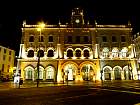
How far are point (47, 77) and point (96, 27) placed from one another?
59.8ft

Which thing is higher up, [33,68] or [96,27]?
[96,27]

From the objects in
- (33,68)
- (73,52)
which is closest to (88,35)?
(73,52)

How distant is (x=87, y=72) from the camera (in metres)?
46.7

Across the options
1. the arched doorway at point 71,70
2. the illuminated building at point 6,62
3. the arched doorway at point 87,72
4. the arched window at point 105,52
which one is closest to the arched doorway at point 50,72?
the arched doorway at point 71,70

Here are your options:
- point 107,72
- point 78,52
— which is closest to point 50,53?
point 78,52

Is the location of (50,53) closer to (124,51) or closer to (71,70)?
(71,70)

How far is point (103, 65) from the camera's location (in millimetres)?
46438

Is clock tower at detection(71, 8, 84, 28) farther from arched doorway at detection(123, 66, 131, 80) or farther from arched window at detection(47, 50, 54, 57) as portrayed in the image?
arched doorway at detection(123, 66, 131, 80)

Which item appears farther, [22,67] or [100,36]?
[100,36]

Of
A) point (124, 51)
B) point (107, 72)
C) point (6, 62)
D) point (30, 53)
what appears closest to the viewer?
point (30, 53)

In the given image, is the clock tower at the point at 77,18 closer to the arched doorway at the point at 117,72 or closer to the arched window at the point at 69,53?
the arched window at the point at 69,53

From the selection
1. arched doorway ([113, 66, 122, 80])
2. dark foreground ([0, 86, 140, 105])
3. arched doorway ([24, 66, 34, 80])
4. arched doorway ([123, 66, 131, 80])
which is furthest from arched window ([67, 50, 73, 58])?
dark foreground ([0, 86, 140, 105])

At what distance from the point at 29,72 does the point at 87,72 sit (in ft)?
48.1

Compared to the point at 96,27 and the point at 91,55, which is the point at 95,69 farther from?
the point at 96,27
